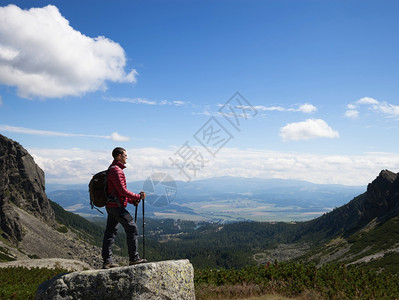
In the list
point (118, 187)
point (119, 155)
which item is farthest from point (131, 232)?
point (119, 155)

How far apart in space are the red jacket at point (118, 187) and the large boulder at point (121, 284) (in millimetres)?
2239

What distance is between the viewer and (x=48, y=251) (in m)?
122

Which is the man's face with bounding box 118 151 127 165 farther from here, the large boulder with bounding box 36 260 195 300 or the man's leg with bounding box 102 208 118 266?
the large boulder with bounding box 36 260 195 300

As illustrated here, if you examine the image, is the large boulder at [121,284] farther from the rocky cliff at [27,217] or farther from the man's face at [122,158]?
the rocky cliff at [27,217]

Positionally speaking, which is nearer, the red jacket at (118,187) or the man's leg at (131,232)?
the red jacket at (118,187)

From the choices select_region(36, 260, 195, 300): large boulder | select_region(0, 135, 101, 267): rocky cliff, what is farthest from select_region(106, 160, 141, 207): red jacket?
select_region(0, 135, 101, 267): rocky cliff

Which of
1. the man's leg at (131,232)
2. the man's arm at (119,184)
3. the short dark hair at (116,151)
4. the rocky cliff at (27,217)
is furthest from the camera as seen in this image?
the rocky cliff at (27,217)

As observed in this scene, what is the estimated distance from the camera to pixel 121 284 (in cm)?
958

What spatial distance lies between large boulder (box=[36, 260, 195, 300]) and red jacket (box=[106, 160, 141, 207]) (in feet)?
7.34

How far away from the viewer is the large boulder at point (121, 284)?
9.52 metres

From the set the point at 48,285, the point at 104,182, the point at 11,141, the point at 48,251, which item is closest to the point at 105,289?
the point at 48,285

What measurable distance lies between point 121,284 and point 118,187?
3114mm

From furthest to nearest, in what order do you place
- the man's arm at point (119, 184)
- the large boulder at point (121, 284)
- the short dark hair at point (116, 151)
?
1. the short dark hair at point (116, 151)
2. the man's arm at point (119, 184)
3. the large boulder at point (121, 284)

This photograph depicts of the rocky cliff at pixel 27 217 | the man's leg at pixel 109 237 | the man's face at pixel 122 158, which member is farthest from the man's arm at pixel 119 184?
the rocky cliff at pixel 27 217
